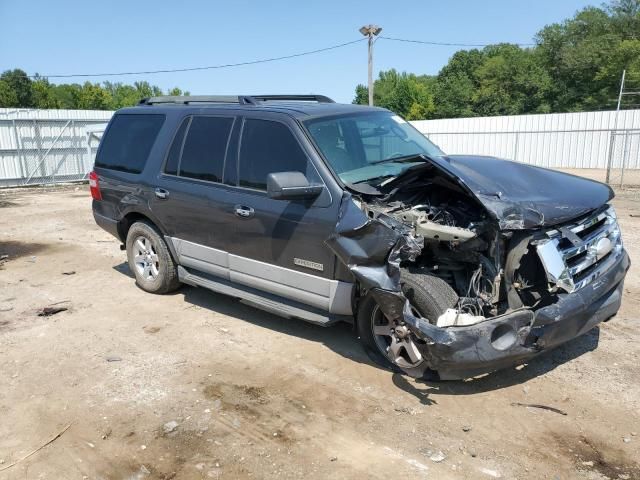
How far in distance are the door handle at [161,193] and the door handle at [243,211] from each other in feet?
3.77

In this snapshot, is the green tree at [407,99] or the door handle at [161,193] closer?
the door handle at [161,193]

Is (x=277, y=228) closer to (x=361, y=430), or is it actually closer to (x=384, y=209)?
(x=384, y=209)

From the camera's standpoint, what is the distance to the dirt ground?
3127 mm

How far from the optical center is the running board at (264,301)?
4.38 metres

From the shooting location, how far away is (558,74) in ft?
183

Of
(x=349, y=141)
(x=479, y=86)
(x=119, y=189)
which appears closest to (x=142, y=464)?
(x=349, y=141)

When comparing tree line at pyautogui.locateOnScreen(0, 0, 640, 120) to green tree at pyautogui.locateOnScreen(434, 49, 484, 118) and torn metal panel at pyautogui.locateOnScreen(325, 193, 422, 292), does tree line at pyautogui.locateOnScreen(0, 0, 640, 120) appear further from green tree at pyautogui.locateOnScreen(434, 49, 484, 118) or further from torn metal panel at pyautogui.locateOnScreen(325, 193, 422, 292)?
torn metal panel at pyautogui.locateOnScreen(325, 193, 422, 292)

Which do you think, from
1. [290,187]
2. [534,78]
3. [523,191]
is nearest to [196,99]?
[290,187]

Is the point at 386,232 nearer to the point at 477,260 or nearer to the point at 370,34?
the point at 477,260

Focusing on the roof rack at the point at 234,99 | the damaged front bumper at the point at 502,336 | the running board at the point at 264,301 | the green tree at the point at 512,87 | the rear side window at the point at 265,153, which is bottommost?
the running board at the point at 264,301

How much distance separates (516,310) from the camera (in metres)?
3.47

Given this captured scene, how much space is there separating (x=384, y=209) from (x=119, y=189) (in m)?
3.68

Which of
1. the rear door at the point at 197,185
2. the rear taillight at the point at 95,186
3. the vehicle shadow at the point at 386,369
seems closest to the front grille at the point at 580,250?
the vehicle shadow at the point at 386,369

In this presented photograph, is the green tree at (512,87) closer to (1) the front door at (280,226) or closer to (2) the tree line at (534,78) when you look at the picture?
(2) the tree line at (534,78)
